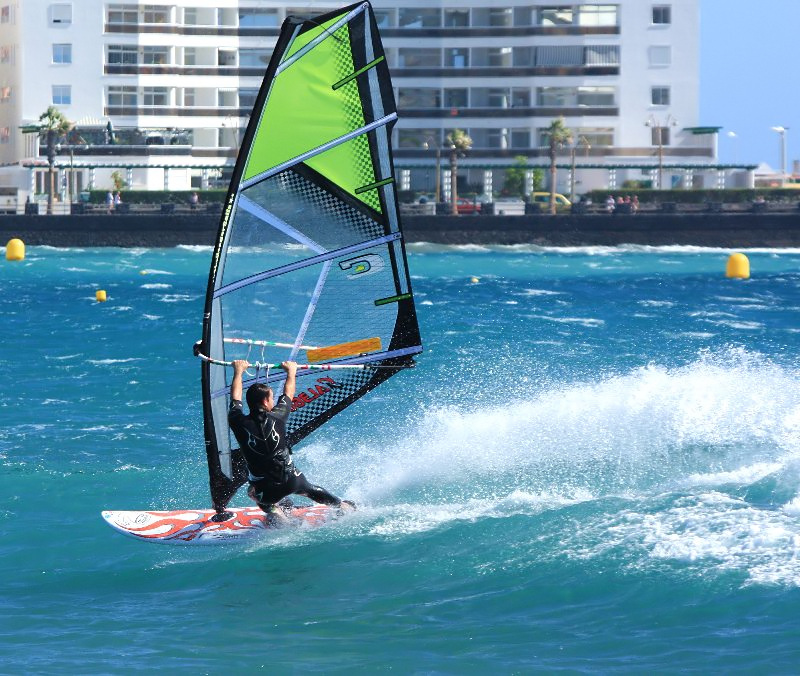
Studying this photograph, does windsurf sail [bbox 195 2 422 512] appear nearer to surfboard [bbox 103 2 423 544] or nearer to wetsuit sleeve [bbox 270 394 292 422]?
surfboard [bbox 103 2 423 544]

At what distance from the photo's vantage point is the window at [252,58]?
7550 cm

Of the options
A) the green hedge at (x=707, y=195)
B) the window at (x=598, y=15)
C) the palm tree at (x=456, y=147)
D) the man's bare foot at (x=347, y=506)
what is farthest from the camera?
the window at (x=598, y=15)

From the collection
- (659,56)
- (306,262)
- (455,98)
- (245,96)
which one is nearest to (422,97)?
(455,98)

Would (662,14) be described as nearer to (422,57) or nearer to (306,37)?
(422,57)

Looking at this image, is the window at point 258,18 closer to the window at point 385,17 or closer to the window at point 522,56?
the window at point 385,17

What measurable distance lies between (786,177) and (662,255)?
46.2 meters

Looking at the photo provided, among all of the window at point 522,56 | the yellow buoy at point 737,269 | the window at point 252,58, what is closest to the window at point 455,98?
the window at point 522,56

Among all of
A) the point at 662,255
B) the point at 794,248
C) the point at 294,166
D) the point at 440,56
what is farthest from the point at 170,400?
the point at 440,56

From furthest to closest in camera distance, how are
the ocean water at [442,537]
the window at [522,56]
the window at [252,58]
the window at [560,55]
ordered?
the window at [252,58]
the window at [522,56]
the window at [560,55]
the ocean water at [442,537]

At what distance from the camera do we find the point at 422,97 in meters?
75.4

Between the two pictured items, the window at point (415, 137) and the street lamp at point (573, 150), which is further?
the window at point (415, 137)

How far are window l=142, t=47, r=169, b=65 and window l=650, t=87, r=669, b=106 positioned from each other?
86.2ft

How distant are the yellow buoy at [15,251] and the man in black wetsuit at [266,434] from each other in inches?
1777

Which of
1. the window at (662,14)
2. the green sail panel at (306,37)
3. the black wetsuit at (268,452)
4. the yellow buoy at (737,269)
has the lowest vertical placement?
the yellow buoy at (737,269)
